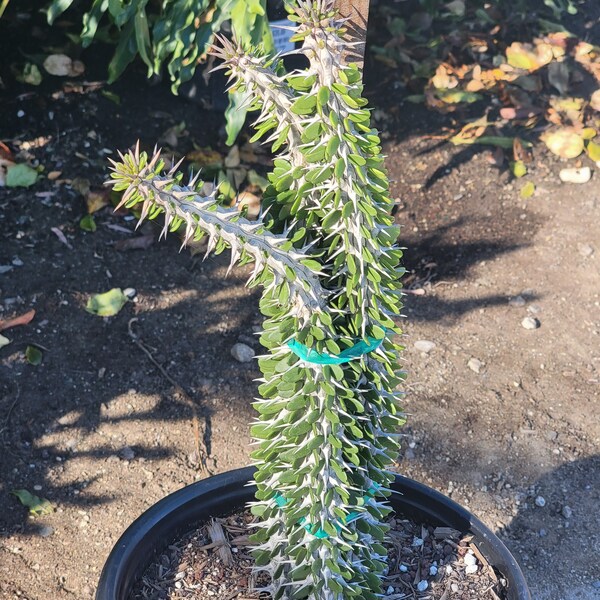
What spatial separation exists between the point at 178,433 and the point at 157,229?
1.06 meters

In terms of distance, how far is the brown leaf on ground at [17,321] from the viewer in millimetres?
3127

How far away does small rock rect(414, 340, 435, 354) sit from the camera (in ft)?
10.7

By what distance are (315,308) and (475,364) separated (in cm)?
188

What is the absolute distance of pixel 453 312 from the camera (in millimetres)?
3443

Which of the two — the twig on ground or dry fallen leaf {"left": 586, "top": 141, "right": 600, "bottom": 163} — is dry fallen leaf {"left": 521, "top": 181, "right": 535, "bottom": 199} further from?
the twig on ground

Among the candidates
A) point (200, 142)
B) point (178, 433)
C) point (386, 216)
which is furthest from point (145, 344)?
point (386, 216)

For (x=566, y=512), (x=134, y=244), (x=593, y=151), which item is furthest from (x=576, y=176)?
(x=134, y=244)

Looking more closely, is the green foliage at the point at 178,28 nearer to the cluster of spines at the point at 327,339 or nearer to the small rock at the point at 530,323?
the small rock at the point at 530,323

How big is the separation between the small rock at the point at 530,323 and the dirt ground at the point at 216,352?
1.3 inches

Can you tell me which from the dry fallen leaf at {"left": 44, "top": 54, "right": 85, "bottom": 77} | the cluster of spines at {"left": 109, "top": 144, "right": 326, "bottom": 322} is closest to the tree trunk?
the cluster of spines at {"left": 109, "top": 144, "right": 326, "bottom": 322}

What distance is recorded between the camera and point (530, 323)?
3408 millimetres

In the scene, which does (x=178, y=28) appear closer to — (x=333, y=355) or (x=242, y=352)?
(x=242, y=352)

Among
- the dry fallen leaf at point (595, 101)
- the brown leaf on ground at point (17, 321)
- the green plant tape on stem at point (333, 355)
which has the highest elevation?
the green plant tape on stem at point (333, 355)

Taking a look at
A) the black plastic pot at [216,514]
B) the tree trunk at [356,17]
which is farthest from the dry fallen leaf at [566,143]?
the tree trunk at [356,17]
